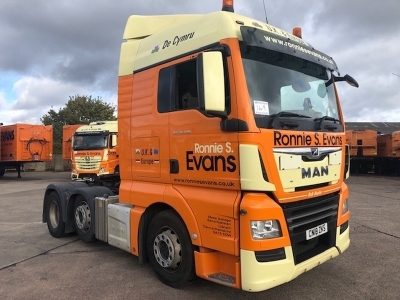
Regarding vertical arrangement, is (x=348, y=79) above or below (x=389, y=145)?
above

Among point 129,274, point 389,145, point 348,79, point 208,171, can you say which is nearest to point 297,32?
point 348,79

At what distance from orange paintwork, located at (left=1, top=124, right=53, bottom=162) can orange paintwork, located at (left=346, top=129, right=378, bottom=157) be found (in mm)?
19697

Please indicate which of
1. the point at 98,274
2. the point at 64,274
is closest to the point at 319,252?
the point at 98,274

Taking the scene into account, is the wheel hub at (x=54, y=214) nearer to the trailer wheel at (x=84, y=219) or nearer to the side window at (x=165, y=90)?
the trailer wheel at (x=84, y=219)

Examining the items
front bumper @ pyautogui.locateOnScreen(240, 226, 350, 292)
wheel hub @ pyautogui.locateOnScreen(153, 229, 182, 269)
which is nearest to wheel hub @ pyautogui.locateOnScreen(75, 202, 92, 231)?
wheel hub @ pyautogui.locateOnScreen(153, 229, 182, 269)

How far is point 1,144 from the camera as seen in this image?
74.6 ft

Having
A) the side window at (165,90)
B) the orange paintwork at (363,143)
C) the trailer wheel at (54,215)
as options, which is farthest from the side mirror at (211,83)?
the orange paintwork at (363,143)

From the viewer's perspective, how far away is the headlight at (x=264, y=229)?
3.29 m

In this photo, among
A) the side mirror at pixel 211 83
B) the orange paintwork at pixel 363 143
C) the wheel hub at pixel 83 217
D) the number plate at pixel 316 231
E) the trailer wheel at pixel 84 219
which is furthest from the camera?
the orange paintwork at pixel 363 143

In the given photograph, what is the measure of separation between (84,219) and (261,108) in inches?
152

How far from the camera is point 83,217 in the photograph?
5.98 m

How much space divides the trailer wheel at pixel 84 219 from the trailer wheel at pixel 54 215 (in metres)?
0.45

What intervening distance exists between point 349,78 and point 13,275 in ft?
17.3

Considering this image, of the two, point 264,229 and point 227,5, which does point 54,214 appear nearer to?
point 264,229
